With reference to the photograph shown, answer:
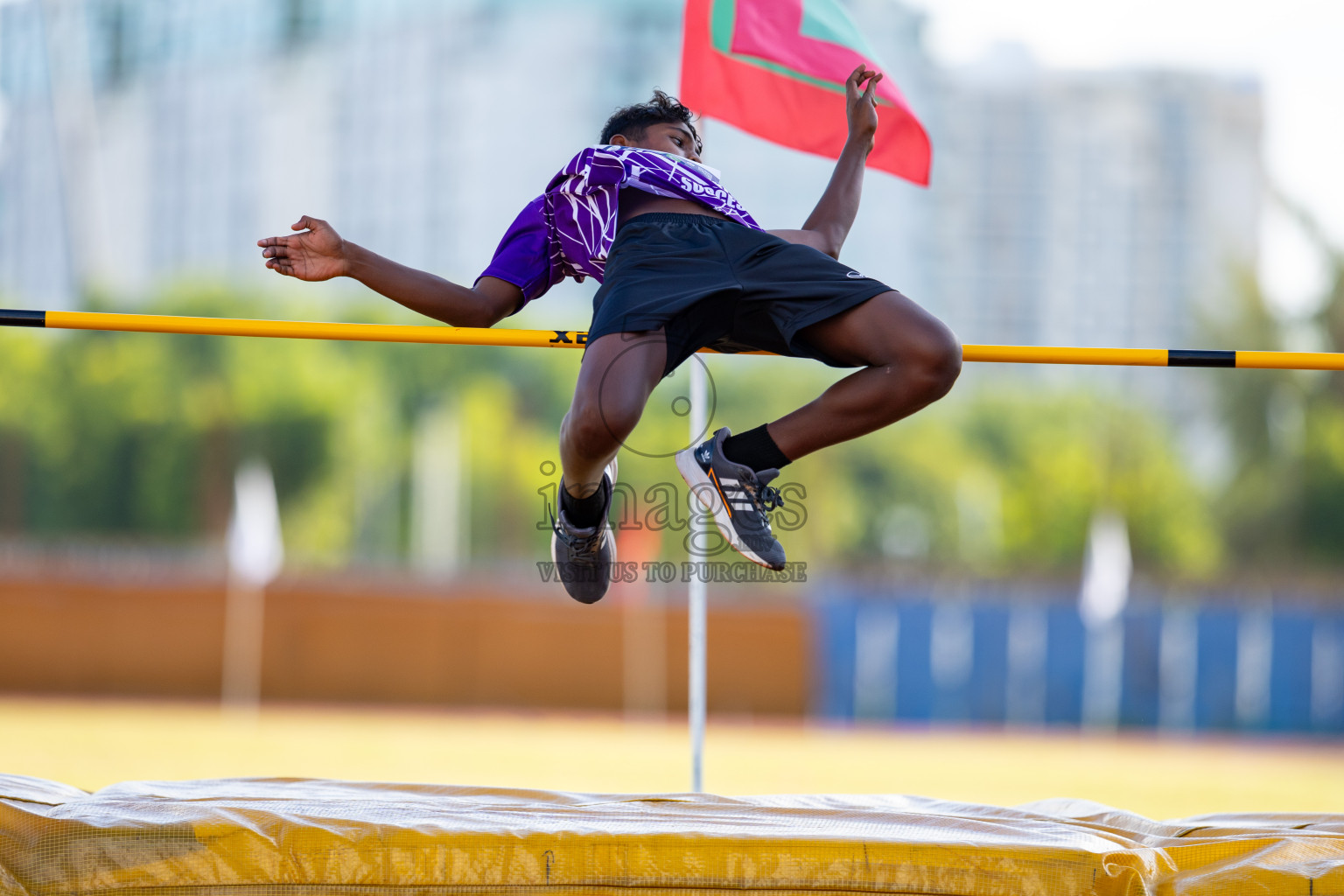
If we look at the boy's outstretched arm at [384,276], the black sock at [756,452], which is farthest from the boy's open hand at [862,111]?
the boy's outstretched arm at [384,276]

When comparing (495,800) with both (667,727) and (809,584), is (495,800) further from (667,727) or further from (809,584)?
(809,584)

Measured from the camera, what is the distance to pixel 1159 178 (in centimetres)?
5341

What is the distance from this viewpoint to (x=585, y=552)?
11.0 feet

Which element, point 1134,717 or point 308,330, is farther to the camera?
point 1134,717

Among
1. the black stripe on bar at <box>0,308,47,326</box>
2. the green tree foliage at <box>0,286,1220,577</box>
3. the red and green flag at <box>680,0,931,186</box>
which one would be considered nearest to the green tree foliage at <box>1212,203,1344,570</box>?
the green tree foliage at <box>0,286,1220,577</box>

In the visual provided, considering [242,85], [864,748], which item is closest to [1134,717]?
[864,748]

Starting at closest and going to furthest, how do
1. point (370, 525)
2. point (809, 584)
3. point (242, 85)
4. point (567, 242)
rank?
point (567, 242) → point (809, 584) → point (370, 525) → point (242, 85)

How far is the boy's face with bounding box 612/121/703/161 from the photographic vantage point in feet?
10.9

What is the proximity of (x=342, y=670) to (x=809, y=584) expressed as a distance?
22.9ft

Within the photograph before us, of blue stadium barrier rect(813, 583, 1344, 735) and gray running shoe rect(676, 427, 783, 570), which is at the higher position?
gray running shoe rect(676, 427, 783, 570)

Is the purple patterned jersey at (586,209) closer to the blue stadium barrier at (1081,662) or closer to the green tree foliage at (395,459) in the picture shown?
the blue stadium barrier at (1081,662)

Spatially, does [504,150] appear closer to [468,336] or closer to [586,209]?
[468,336]

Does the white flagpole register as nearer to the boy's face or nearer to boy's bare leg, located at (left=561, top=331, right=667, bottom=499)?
the boy's face

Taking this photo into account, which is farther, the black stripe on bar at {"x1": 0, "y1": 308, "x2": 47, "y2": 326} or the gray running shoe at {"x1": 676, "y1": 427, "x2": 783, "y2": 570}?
the black stripe on bar at {"x1": 0, "y1": 308, "x2": 47, "y2": 326}
